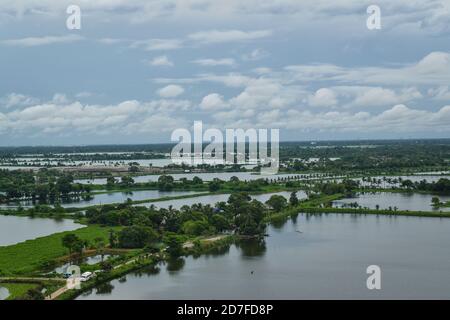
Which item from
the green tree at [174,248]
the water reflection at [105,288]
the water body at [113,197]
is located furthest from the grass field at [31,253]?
the water body at [113,197]

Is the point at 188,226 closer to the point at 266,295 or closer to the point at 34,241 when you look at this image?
the point at 34,241

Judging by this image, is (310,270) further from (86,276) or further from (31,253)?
(31,253)

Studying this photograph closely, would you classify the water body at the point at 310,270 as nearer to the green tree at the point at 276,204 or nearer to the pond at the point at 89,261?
the pond at the point at 89,261

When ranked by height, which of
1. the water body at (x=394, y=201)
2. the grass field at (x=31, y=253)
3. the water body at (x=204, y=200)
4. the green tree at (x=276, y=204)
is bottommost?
the grass field at (x=31, y=253)

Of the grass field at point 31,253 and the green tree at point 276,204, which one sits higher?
the green tree at point 276,204

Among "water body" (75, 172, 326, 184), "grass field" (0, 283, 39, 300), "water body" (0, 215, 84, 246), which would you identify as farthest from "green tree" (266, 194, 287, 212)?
"water body" (75, 172, 326, 184)
